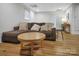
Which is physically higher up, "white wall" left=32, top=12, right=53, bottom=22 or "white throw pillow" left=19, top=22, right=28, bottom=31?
"white wall" left=32, top=12, right=53, bottom=22

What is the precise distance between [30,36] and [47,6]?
562 millimetres

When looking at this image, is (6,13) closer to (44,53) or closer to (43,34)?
(43,34)

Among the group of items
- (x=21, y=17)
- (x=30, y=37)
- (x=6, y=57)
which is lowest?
(x=6, y=57)

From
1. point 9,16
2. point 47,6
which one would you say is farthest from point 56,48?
point 9,16

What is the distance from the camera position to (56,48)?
220cm

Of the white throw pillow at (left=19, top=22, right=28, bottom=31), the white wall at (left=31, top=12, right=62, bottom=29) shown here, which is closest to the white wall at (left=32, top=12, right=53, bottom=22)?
the white wall at (left=31, top=12, right=62, bottom=29)

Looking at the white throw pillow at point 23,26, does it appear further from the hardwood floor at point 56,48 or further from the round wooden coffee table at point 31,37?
the hardwood floor at point 56,48

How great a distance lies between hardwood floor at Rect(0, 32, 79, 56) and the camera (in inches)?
86.0

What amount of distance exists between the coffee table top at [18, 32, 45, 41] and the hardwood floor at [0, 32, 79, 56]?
116 millimetres

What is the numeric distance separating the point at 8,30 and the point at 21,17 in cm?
30

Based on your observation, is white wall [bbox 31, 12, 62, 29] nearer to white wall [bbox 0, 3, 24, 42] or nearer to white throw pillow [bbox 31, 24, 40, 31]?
white throw pillow [bbox 31, 24, 40, 31]

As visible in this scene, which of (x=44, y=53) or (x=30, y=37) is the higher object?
(x=30, y=37)

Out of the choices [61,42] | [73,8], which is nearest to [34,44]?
[61,42]

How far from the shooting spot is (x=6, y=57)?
7.38 ft
